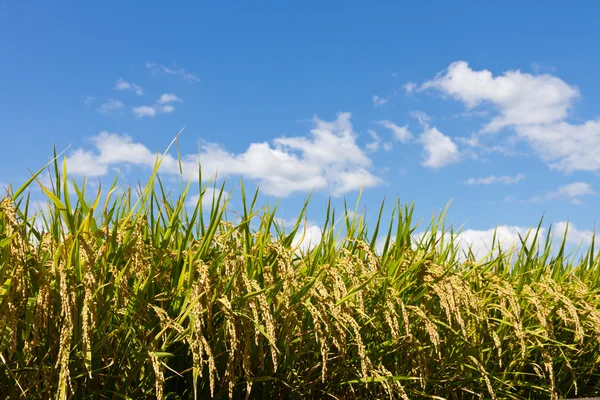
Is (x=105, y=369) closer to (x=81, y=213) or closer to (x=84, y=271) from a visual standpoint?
(x=84, y=271)

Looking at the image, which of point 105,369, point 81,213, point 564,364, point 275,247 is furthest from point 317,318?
point 564,364

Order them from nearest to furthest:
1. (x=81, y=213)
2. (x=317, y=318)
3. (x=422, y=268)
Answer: (x=317, y=318) < (x=81, y=213) < (x=422, y=268)

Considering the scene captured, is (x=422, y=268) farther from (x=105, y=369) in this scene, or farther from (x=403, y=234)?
(x=105, y=369)

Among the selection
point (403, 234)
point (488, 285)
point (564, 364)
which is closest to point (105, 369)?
point (403, 234)

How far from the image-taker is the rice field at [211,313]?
2.38 metres

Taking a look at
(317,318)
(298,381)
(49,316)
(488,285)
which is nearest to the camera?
(49,316)

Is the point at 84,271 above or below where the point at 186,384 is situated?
above

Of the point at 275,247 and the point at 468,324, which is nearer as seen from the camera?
the point at 275,247

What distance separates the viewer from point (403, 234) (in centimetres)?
388

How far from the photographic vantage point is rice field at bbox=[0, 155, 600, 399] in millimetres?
2377

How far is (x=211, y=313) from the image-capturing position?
103 inches

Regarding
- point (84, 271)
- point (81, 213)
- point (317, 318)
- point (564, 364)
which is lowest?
point (564, 364)

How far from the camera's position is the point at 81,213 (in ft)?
9.20

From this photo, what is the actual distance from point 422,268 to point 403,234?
0.46 metres
